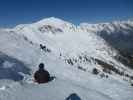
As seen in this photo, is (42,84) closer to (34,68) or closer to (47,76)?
(47,76)

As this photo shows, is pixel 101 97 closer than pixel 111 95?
Yes

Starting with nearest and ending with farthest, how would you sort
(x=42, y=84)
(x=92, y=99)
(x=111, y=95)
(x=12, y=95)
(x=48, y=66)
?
(x=12, y=95), (x=92, y=99), (x=42, y=84), (x=111, y=95), (x=48, y=66)

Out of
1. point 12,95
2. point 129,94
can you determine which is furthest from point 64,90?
point 129,94

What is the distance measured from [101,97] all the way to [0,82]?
569 centimetres

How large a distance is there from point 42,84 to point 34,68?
7.11m

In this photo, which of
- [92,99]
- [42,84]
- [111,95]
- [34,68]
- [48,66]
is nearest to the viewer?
[92,99]

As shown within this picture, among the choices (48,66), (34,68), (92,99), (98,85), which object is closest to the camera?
(92,99)

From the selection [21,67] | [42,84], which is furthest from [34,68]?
[42,84]

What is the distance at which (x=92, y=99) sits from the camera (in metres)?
15.4

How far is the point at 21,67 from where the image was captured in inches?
878

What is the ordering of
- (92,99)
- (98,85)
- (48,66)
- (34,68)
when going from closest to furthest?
→ (92,99) < (98,85) < (34,68) < (48,66)

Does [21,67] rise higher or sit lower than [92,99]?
higher

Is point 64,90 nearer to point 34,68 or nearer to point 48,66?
point 34,68

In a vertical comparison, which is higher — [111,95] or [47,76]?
[47,76]
